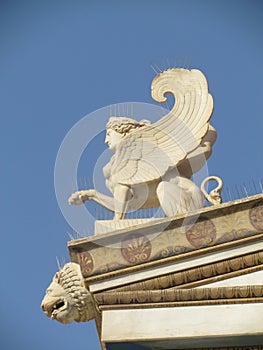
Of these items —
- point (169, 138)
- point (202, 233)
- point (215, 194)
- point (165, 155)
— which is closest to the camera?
point (202, 233)

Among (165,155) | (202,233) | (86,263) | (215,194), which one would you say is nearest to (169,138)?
(165,155)

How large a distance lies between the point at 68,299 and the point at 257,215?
6.11 feet

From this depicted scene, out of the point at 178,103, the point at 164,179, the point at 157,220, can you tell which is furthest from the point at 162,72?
the point at 157,220

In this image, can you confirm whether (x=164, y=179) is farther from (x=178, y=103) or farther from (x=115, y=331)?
(x=115, y=331)

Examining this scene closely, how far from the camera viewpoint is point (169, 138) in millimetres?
11477

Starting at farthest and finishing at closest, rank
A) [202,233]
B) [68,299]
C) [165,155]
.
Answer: [165,155]
[68,299]
[202,233]

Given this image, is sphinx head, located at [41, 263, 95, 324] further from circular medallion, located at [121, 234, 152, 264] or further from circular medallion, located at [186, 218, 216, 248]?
circular medallion, located at [186, 218, 216, 248]

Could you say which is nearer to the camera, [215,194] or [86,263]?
[86,263]

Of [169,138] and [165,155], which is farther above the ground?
[169,138]

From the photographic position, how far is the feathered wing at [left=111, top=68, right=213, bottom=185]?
37.0 feet

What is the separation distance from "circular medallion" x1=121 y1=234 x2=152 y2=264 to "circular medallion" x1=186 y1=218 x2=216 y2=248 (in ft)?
1.26

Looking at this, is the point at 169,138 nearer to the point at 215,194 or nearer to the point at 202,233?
the point at 215,194

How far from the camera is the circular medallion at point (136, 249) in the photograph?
402 inches

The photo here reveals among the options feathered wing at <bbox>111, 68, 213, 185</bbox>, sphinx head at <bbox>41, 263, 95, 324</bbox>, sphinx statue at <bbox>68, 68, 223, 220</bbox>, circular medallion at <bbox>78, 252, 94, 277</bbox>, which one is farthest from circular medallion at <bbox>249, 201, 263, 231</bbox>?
sphinx head at <bbox>41, 263, 95, 324</bbox>
